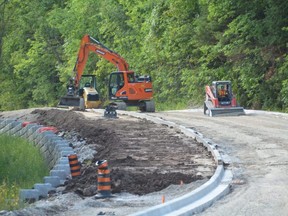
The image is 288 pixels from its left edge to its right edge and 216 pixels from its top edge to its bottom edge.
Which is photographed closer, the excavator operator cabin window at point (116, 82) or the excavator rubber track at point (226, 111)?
the excavator rubber track at point (226, 111)

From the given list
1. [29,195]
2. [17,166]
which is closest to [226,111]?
[17,166]

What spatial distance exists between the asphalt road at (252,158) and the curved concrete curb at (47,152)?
3387mm

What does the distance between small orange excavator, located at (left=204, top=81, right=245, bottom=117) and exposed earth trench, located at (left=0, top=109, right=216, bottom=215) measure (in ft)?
13.4

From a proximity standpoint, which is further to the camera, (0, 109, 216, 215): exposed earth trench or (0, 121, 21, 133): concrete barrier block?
(0, 121, 21, 133): concrete barrier block

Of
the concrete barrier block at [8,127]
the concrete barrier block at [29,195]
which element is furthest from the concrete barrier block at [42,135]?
the concrete barrier block at [29,195]

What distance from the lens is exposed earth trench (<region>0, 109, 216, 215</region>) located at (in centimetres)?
1210

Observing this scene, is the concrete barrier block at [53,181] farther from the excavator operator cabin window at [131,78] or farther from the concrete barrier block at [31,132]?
the excavator operator cabin window at [131,78]

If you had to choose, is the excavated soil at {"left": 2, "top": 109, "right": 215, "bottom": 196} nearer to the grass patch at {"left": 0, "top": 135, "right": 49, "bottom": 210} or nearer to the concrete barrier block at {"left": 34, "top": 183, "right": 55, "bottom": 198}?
the concrete barrier block at {"left": 34, "top": 183, "right": 55, "bottom": 198}

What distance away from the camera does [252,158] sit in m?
17.5

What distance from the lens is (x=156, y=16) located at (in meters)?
50.9

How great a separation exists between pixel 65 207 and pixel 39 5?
6175 centimetres

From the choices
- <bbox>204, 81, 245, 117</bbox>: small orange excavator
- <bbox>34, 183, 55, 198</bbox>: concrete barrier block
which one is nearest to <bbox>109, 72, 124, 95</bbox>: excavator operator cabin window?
<bbox>204, 81, 245, 117</bbox>: small orange excavator

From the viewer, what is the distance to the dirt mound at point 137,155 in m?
14.1

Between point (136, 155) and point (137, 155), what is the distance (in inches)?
0.9
